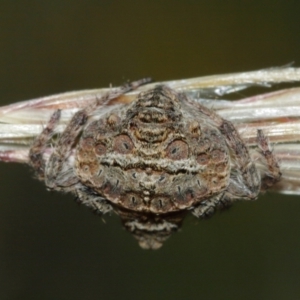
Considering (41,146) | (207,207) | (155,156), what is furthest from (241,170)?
(41,146)

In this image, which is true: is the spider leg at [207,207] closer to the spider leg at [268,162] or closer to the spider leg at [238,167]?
the spider leg at [238,167]

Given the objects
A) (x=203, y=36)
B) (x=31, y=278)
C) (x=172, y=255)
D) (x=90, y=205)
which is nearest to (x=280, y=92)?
(x=90, y=205)

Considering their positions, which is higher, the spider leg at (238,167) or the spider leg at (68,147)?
the spider leg at (68,147)

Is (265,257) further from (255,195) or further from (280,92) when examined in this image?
(280,92)

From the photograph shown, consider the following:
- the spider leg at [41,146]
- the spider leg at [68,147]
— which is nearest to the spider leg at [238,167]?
the spider leg at [68,147]

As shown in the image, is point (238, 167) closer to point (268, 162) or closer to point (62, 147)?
point (268, 162)

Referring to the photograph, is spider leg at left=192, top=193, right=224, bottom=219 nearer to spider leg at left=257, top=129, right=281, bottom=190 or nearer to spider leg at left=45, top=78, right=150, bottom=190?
spider leg at left=257, top=129, right=281, bottom=190
